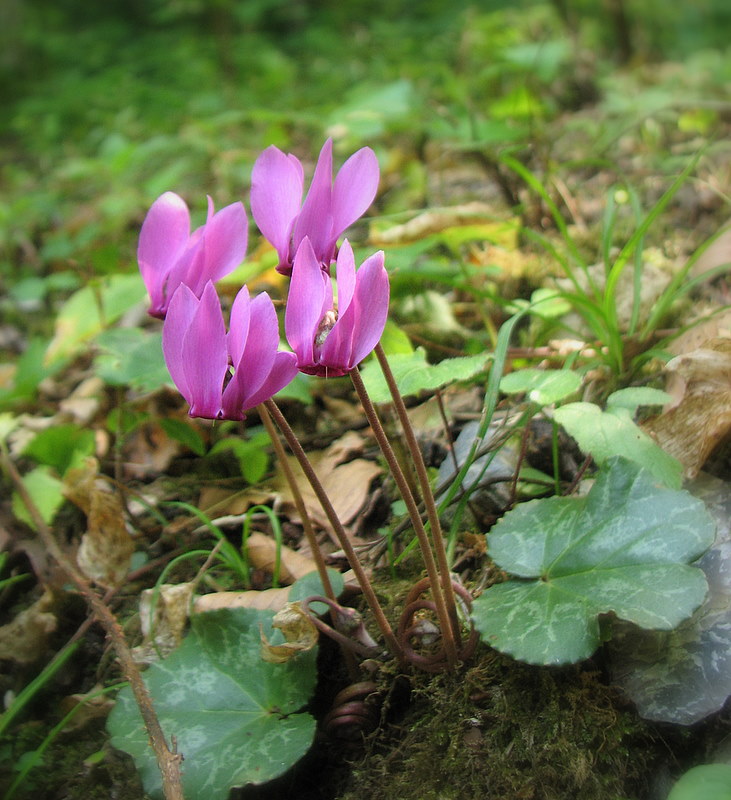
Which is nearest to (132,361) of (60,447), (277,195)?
(60,447)

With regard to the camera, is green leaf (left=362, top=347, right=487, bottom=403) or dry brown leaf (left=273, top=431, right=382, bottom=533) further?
dry brown leaf (left=273, top=431, right=382, bottom=533)

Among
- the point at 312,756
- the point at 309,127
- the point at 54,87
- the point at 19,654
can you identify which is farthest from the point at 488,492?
the point at 54,87

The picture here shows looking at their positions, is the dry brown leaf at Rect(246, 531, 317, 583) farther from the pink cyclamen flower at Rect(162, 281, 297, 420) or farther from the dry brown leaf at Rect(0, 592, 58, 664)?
the pink cyclamen flower at Rect(162, 281, 297, 420)

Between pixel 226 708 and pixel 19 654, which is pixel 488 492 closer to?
pixel 226 708

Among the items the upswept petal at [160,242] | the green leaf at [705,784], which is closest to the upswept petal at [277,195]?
the upswept petal at [160,242]

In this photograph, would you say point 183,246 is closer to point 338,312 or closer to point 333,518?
point 338,312

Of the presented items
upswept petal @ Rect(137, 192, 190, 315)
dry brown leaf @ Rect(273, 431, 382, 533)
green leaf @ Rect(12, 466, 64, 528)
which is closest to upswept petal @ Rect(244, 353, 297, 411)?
upswept petal @ Rect(137, 192, 190, 315)
